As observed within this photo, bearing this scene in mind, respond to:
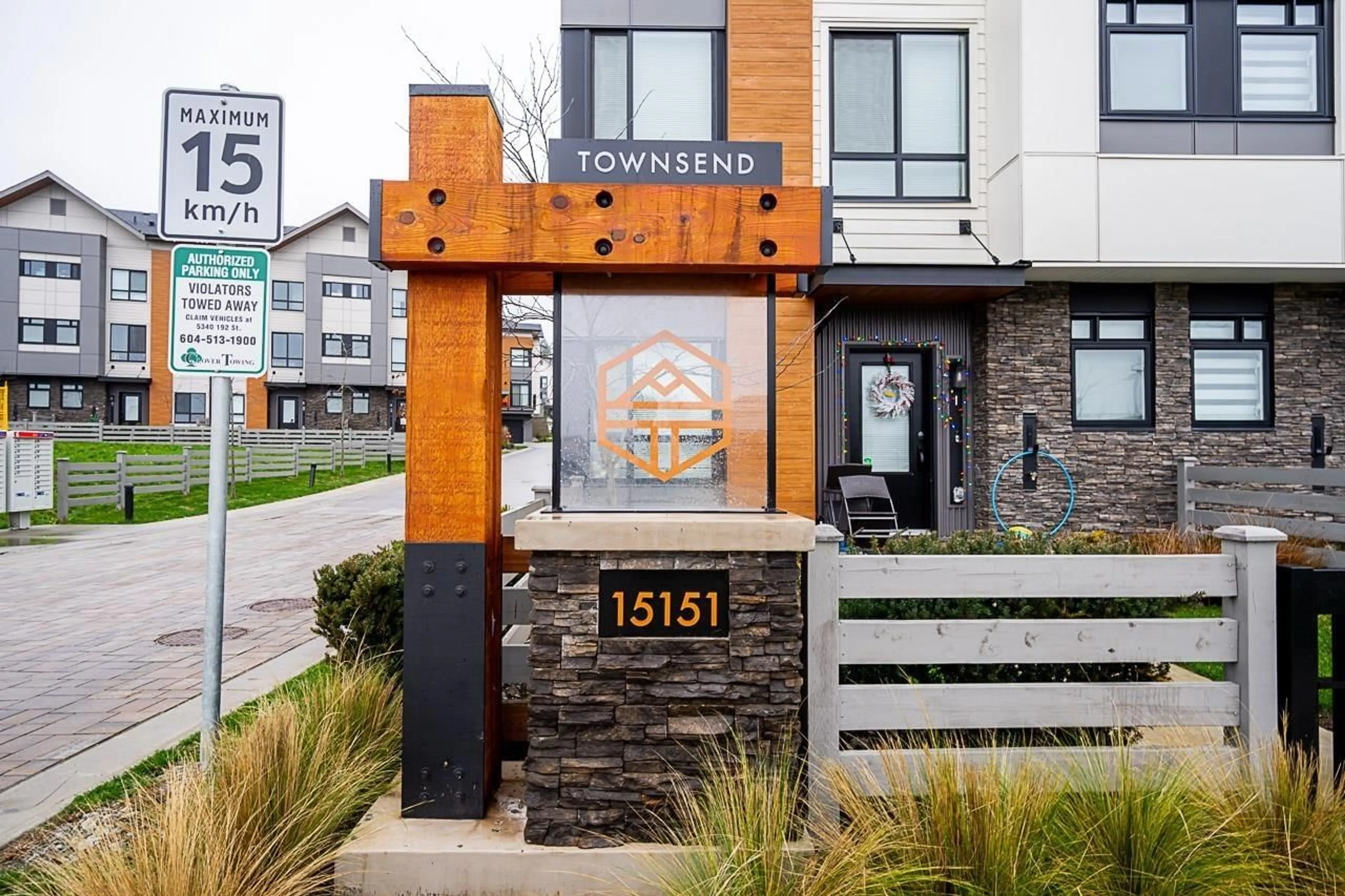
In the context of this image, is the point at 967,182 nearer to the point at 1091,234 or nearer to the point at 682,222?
the point at 1091,234

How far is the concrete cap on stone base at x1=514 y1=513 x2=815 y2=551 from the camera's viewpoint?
3477 millimetres

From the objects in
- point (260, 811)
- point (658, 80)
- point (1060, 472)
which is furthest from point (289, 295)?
point (260, 811)

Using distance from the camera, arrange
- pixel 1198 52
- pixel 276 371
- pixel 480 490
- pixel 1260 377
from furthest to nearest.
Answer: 1. pixel 276 371
2. pixel 1260 377
3. pixel 1198 52
4. pixel 480 490

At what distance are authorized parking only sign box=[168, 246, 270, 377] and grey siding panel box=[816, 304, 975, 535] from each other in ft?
29.4

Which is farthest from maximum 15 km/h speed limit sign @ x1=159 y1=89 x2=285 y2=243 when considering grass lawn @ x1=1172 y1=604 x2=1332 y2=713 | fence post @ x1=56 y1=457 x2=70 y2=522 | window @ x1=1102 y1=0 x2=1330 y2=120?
fence post @ x1=56 y1=457 x2=70 y2=522

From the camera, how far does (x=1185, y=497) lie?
38.4 feet

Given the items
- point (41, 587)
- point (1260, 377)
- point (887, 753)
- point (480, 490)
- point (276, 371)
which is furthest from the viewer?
point (276, 371)

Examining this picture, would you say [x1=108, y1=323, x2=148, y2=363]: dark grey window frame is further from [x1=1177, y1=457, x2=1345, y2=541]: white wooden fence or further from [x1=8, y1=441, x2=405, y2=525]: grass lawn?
[x1=1177, y1=457, x2=1345, y2=541]: white wooden fence

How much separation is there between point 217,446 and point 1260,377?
1339cm

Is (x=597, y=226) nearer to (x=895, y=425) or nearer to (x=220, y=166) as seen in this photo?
(x=220, y=166)

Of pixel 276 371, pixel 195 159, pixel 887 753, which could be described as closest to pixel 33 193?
pixel 276 371

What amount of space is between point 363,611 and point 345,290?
48.1 metres

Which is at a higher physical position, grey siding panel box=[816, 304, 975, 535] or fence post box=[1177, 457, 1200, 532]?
grey siding panel box=[816, 304, 975, 535]

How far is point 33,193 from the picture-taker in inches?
1689
